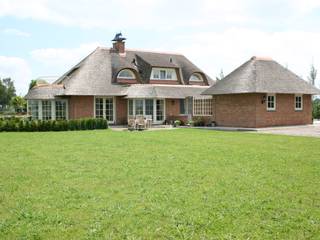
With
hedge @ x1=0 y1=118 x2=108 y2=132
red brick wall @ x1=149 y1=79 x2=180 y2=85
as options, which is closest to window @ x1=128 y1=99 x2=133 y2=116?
red brick wall @ x1=149 y1=79 x2=180 y2=85

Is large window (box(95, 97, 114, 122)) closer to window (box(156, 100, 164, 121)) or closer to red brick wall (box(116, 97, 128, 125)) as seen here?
red brick wall (box(116, 97, 128, 125))

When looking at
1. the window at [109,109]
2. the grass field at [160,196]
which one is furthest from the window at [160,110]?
the grass field at [160,196]

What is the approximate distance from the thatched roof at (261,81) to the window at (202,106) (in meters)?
1.48

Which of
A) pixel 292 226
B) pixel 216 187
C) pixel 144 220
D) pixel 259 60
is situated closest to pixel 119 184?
pixel 216 187

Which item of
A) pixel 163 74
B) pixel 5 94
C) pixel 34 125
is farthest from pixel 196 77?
pixel 5 94

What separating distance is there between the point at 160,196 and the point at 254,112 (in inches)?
783

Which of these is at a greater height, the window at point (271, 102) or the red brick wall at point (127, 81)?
the red brick wall at point (127, 81)

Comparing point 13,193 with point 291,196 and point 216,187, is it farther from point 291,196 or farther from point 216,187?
point 291,196

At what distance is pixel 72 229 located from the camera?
553 cm

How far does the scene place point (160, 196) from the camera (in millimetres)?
7160

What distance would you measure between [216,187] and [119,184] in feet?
6.22

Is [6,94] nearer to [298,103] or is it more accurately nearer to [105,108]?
[105,108]

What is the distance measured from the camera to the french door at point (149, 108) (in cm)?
3159

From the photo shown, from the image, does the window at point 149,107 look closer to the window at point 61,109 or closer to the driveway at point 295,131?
the window at point 61,109
